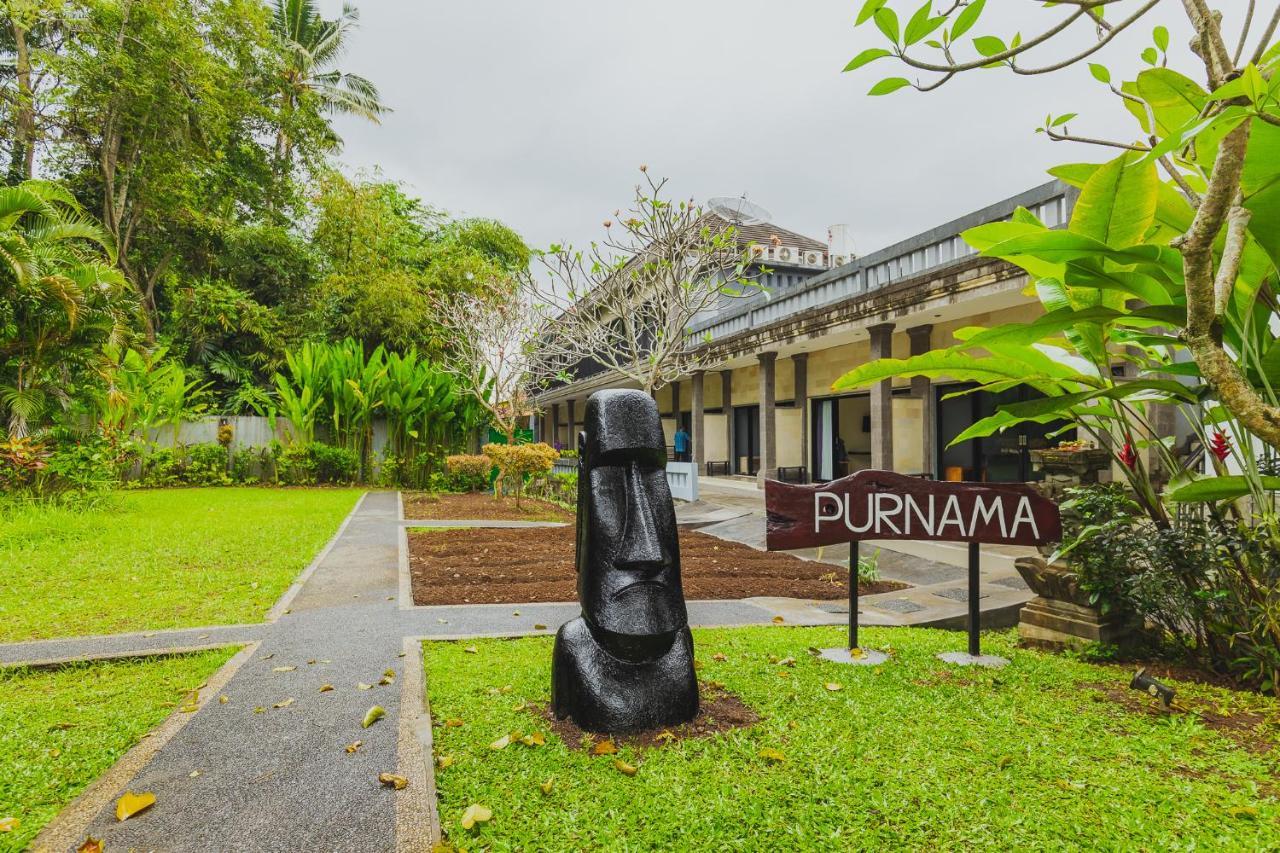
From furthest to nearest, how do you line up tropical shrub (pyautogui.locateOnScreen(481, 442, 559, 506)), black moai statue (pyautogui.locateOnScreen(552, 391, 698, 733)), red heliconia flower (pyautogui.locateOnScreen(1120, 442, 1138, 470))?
tropical shrub (pyautogui.locateOnScreen(481, 442, 559, 506)), red heliconia flower (pyautogui.locateOnScreen(1120, 442, 1138, 470)), black moai statue (pyautogui.locateOnScreen(552, 391, 698, 733))

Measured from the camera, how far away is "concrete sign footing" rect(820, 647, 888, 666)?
3.88 m

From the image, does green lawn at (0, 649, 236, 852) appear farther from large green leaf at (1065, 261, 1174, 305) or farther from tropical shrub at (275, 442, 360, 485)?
tropical shrub at (275, 442, 360, 485)

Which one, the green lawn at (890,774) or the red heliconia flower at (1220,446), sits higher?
the red heliconia flower at (1220,446)

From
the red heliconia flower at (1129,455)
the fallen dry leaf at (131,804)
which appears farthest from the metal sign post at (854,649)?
the fallen dry leaf at (131,804)

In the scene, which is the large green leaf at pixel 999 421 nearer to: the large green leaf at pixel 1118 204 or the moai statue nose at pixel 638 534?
the large green leaf at pixel 1118 204

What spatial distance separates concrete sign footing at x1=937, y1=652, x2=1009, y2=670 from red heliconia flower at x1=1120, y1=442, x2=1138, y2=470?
4.42ft

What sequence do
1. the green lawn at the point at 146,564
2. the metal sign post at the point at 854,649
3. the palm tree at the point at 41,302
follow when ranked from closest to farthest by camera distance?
the metal sign post at the point at 854,649, the green lawn at the point at 146,564, the palm tree at the point at 41,302

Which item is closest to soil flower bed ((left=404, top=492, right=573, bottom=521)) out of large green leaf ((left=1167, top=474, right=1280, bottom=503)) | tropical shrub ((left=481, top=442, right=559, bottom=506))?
tropical shrub ((left=481, top=442, right=559, bottom=506))

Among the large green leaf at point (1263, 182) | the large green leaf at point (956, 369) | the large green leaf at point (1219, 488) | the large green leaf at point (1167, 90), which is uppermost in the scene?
the large green leaf at point (1167, 90)

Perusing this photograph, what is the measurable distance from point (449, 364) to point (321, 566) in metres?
12.5

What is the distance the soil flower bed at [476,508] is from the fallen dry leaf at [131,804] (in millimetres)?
8085

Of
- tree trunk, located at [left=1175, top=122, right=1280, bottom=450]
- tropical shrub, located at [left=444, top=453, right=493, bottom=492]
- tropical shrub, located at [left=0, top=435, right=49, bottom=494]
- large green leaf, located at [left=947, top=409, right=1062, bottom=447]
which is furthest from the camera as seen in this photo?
tropical shrub, located at [left=444, top=453, right=493, bottom=492]

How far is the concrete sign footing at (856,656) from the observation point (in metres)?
3.88

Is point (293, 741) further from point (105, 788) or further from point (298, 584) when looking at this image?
point (298, 584)
